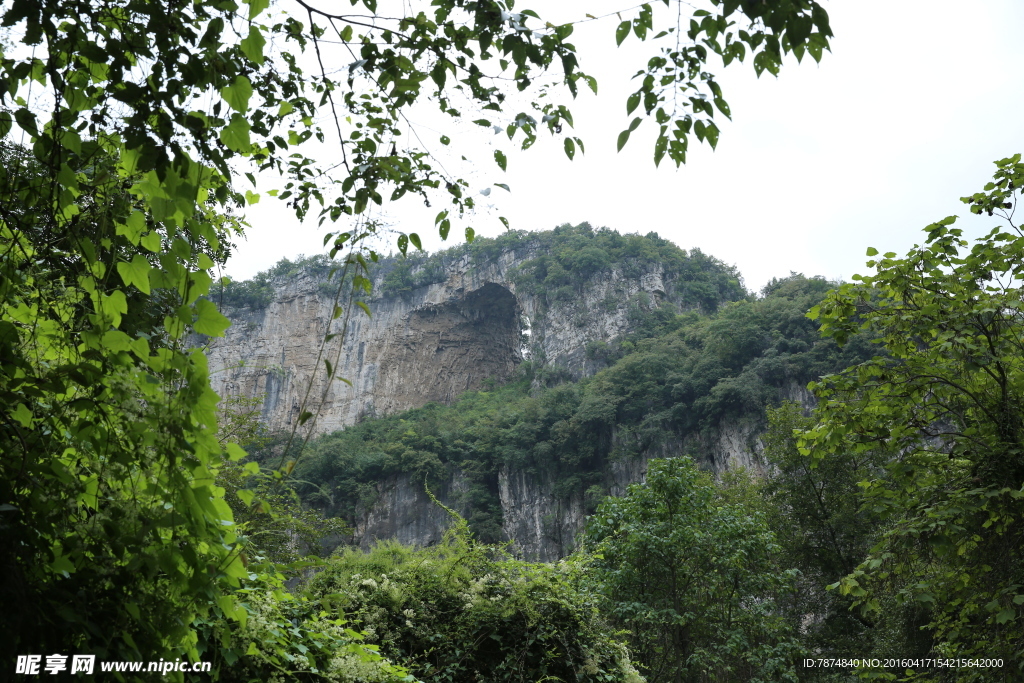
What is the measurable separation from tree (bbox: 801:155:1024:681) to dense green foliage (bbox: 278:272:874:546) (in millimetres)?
21896

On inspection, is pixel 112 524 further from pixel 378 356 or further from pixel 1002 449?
pixel 378 356

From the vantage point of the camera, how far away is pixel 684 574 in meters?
9.91

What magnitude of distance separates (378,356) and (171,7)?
143 feet

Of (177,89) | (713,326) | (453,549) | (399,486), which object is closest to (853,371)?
(453,549)

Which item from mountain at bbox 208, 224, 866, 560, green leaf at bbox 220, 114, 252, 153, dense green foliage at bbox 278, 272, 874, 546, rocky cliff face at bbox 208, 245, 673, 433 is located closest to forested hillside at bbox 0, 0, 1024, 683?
green leaf at bbox 220, 114, 252, 153

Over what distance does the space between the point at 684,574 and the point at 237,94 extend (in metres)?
9.60

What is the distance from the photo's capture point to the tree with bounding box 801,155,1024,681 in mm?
4004

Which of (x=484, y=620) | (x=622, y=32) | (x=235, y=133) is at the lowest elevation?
(x=484, y=620)

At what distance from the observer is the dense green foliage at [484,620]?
5055 mm

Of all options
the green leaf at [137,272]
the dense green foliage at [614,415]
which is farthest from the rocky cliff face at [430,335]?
the green leaf at [137,272]

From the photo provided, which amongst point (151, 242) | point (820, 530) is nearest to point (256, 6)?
point (151, 242)

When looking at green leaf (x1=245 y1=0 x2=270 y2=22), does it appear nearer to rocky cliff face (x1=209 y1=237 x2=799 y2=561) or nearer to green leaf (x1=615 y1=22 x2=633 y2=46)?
green leaf (x1=615 y1=22 x2=633 y2=46)

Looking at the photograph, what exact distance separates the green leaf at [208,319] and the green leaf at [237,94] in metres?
0.48

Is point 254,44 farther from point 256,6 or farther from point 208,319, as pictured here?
point 208,319
